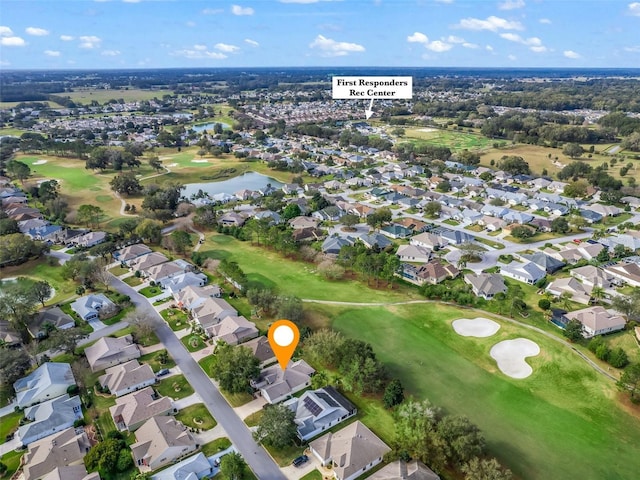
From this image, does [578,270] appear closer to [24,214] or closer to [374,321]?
[374,321]

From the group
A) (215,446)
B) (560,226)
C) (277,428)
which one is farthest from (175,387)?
(560,226)

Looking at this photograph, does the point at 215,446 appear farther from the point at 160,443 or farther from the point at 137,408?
the point at 137,408

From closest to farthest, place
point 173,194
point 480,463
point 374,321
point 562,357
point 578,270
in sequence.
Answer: point 480,463, point 562,357, point 374,321, point 578,270, point 173,194

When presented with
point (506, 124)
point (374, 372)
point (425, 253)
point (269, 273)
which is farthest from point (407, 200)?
point (506, 124)

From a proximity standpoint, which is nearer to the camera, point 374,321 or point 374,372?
point 374,372

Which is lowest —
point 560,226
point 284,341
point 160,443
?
point 160,443

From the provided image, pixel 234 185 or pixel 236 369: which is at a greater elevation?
Result: pixel 234 185
